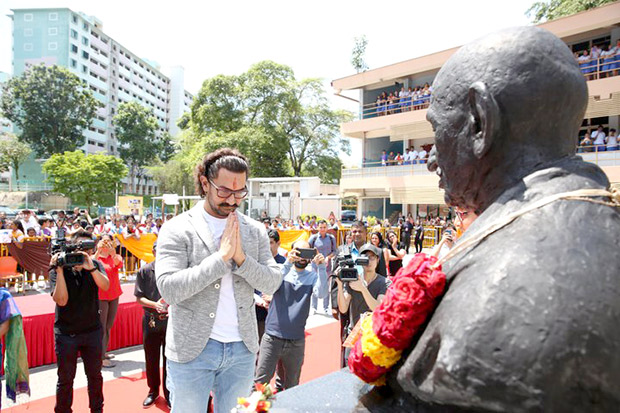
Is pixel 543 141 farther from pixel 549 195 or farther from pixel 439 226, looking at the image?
pixel 439 226

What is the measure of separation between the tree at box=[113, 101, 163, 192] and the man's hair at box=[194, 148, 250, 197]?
53.5 metres

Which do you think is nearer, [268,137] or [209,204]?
[209,204]

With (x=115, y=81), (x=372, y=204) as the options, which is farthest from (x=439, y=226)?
(x=115, y=81)

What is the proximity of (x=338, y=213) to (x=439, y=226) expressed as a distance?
559 centimetres

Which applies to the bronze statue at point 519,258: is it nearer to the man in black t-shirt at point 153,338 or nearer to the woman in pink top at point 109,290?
the man in black t-shirt at point 153,338

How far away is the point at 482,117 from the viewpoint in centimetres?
110

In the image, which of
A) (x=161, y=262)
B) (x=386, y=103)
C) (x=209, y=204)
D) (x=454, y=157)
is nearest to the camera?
(x=454, y=157)

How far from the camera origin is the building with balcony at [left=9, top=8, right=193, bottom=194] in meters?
49.3

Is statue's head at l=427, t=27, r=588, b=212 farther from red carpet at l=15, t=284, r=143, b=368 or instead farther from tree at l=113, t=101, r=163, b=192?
tree at l=113, t=101, r=163, b=192

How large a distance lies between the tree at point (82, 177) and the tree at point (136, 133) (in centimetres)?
2003

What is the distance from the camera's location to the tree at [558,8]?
57.8 feet

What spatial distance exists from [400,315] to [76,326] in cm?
342

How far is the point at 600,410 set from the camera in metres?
0.85

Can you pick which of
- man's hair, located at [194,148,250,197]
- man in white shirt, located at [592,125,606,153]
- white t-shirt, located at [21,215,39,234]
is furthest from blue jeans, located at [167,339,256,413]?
man in white shirt, located at [592,125,606,153]
